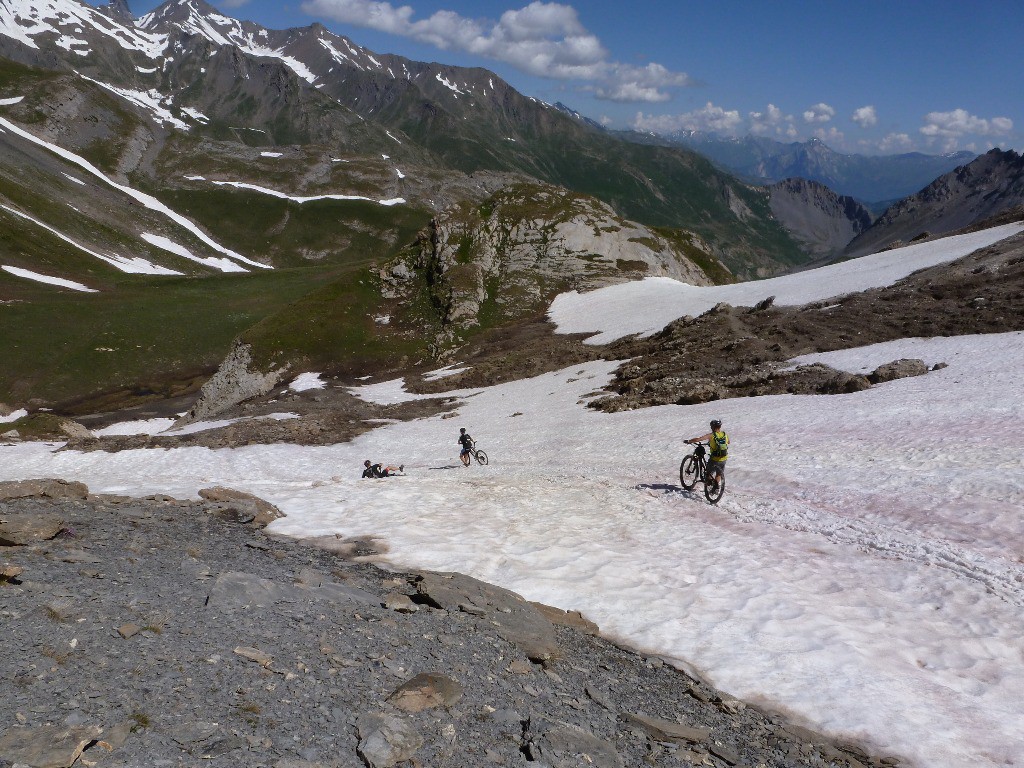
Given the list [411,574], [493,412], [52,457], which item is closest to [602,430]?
[493,412]

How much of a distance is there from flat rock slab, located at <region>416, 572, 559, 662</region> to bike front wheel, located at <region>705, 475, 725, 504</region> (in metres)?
10.7

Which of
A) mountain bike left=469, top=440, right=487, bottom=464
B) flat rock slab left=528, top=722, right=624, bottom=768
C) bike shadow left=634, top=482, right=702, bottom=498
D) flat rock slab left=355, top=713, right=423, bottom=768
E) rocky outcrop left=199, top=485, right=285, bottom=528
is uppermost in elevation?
flat rock slab left=355, top=713, right=423, bottom=768

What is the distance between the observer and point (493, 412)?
48.1 metres

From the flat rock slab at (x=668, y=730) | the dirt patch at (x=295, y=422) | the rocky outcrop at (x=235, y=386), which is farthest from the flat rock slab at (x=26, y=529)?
the rocky outcrop at (x=235, y=386)

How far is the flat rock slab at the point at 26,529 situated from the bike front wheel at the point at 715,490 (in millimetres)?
19478

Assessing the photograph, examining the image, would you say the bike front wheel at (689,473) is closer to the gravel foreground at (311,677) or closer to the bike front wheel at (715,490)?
the bike front wheel at (715,490)

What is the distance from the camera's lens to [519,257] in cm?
9912

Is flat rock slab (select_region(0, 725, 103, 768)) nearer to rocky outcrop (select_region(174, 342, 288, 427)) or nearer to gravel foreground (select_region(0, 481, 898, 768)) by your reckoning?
gravel foreground (select_region(0, 481, 898, 768))

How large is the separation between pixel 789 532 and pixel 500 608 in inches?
425

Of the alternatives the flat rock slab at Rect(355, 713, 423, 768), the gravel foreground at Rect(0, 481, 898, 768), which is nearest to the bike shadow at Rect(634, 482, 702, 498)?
the gravel foreground at Rect(0, 481, 898, 768)

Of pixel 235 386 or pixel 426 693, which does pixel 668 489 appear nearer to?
pixel 426 693

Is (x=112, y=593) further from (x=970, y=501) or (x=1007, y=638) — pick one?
(x=970, y=501)

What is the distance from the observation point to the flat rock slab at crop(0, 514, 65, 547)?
Answer: 1169 centimetres

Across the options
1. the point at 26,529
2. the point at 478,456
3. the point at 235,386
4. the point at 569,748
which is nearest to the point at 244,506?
the point at 26,529
